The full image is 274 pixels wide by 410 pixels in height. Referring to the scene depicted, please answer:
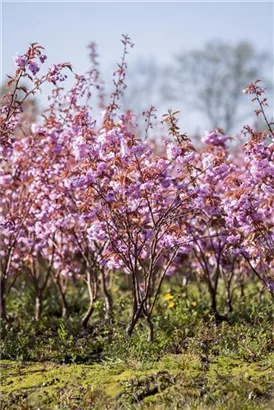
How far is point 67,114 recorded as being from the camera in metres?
7.11

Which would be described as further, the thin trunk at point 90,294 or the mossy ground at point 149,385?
the thin trunk at point 90,294

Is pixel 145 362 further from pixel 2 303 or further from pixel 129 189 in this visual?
pixel 2 303

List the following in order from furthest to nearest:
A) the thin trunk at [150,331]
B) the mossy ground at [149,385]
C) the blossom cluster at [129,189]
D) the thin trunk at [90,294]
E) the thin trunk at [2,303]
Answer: the thin trunk at [2,303] → the thin trunk at [90,294] → the thin trunk at [150,331] → the blossom cluster at [129,189] → the mossy ground at [149,385]

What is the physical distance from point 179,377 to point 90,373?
776 millimetres

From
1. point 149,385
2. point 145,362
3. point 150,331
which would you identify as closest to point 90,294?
point 150,331

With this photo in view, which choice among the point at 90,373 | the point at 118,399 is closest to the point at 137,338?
the point at 90,373

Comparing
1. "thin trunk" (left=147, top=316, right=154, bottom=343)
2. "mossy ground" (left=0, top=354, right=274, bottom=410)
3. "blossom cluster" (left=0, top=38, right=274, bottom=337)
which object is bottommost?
"mossy ground" (left=0, top=354, right=274, bottom=410)

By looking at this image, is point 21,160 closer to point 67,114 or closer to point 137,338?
point 67,114

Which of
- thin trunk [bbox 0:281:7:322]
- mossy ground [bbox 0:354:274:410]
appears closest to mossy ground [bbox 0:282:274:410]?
mossy ground [bbox 0:354:274:410]

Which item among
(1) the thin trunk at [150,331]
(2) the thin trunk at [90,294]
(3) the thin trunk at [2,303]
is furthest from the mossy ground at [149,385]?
(3) the thin trunk at [2,303]

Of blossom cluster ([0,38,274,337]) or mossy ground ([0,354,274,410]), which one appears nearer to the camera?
mossy ground ([0,354,274,410])

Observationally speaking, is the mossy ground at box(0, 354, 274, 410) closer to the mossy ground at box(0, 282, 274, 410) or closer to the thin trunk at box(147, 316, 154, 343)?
the mossy ground at box(0, 282, 274, 410)

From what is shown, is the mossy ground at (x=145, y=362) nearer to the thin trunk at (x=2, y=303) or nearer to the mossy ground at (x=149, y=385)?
the mossy ground at (x=149, y=385)

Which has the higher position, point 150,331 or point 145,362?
point 150,331
